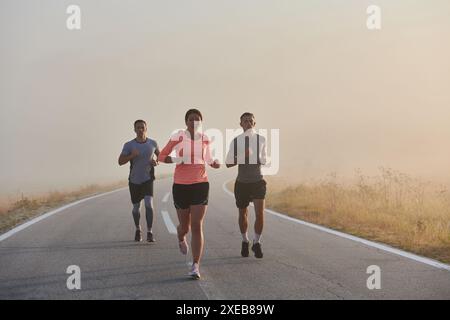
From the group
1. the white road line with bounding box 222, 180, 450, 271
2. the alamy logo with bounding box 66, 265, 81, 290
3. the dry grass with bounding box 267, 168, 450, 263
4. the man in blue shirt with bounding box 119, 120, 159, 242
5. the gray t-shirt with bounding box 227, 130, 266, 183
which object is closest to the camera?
the alamy logo with bounding box 66, 265, 81, 290

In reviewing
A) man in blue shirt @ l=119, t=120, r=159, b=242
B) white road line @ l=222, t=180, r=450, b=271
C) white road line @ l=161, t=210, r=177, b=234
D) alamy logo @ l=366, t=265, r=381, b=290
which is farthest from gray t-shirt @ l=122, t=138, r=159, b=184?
alamy logo @ l=366, t=265, r=381, b=290

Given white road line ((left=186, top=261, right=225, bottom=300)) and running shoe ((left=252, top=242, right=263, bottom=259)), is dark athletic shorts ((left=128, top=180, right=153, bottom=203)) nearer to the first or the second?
running shoe ((left=252, top=242, right=263, bottom=259))

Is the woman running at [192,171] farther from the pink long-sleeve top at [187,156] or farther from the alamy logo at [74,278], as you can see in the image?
the alamy logo at [74,278]

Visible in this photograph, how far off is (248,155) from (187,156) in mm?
1554

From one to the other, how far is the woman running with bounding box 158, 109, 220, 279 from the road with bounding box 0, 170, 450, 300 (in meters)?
0.62

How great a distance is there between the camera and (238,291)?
5711mm

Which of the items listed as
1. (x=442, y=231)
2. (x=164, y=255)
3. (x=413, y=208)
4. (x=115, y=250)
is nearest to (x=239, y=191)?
(x=164, y=255)

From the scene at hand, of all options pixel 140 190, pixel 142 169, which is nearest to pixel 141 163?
pixel 142 169

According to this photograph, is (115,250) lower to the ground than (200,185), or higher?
lower

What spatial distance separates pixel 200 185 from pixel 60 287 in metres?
1.95

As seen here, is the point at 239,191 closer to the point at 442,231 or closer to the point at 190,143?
the point at 190,143

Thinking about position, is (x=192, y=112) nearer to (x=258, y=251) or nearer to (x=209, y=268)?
(x=209, y=268)

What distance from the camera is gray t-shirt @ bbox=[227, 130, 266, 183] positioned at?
770 centimetres

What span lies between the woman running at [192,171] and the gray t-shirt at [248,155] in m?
1.27
